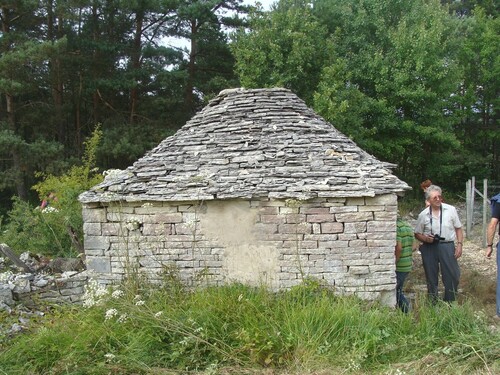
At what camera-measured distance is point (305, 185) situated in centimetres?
522

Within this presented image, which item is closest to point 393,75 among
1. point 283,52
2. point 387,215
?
point 283,52

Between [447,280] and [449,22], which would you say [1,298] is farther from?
[449,22]

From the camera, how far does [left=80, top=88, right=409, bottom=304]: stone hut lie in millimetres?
5219

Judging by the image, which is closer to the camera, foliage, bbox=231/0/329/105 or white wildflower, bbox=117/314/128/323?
white wildflower, bbox=117/314/128/323

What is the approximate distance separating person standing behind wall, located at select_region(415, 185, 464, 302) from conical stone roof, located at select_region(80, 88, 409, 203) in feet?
1.62

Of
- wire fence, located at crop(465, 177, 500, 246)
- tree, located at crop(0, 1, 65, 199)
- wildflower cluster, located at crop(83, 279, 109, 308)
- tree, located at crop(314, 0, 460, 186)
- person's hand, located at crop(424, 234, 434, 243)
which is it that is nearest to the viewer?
wildflower cluster, located at crop(83, 279, 109, 308)

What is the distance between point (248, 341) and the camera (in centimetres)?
395

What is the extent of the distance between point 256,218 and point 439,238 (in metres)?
2.36

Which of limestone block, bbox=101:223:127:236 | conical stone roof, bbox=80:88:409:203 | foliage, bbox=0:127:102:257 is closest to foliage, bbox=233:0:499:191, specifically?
conical stone roof, bbox=80:88:409:203

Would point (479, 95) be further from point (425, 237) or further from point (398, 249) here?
point (398, 249)

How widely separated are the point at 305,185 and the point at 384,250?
1.33 metres

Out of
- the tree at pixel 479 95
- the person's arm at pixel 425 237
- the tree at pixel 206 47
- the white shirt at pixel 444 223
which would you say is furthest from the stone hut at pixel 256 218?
the tree at pixel 479 95

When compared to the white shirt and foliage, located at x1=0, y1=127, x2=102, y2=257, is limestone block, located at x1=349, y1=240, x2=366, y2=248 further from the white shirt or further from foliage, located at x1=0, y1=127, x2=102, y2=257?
foliage, located at x1=0, y1=127, x2=102, y2=257

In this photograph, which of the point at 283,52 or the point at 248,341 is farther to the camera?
the point at 283,52
